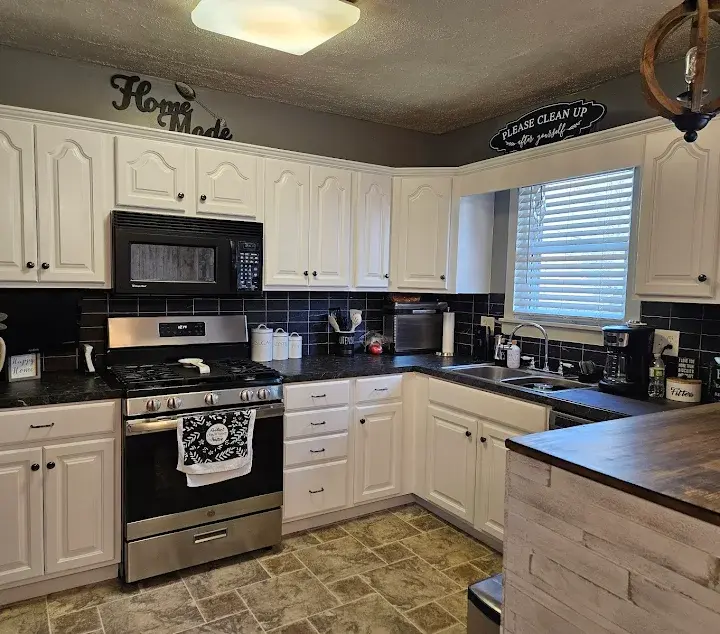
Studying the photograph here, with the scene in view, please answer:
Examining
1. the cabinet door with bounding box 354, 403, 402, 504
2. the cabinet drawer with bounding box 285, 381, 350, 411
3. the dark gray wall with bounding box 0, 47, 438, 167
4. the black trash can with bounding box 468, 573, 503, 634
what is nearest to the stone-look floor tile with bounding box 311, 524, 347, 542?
the cabinet door with bounding box 354, 403, 402, 504

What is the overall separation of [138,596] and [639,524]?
2.18 metres

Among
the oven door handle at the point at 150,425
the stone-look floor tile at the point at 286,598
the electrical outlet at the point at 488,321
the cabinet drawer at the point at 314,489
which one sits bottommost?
the stone-look floor tile at the point at 286,598

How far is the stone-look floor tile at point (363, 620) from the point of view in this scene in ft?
7.43

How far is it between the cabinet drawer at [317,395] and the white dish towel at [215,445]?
26 cm

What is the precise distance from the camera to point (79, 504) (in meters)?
2.44

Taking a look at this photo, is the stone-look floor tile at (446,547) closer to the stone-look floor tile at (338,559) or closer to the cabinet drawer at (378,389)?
the stone-look floor tile at (338,559)

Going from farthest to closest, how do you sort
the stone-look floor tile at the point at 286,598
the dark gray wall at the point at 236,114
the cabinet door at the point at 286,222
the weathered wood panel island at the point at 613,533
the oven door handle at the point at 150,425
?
the cabinet door at the point at 286,222, the dark gray wall at the point at 236,114, the oven door handle at the point at 150,425, the stone-look floor tile at the point at 286,598, the weathered wood panel island at the point at 613,533

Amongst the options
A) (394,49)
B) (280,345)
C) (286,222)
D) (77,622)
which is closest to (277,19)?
(394,49)

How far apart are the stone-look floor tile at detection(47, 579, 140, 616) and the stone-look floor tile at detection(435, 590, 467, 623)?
137 centimetres

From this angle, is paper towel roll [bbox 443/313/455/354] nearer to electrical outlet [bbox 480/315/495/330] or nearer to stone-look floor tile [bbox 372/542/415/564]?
electrical outlet [bbox 480/315/495/330]

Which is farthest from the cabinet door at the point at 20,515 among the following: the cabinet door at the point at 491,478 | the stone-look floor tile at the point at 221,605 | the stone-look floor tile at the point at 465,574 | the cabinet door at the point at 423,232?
the cabinet door at the point at 423,232

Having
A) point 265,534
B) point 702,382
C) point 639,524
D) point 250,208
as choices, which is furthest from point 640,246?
point 265,534

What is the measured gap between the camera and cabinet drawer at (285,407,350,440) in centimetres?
296

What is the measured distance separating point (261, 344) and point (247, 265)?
1.70 feet
